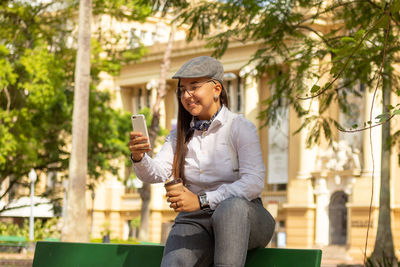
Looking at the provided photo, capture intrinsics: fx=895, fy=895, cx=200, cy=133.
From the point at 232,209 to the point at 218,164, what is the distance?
0.39m

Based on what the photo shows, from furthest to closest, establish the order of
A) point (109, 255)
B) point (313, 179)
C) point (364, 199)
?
point (313, 179)
point (364, 199)
point (109, 255)

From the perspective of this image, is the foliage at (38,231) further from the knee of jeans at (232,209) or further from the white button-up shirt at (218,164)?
the knee of jeans at (232,209)

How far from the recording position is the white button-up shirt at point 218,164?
11.8 feet

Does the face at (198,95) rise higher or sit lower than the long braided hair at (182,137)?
higher

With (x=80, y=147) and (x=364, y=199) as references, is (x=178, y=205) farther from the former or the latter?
(x=364, y=199)

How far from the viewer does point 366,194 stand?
4269cm

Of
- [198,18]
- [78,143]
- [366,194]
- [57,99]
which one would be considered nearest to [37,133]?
[57,99]

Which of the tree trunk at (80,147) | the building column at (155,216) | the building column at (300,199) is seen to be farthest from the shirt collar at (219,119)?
the building column at (155,216)

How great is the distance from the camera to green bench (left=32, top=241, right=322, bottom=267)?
362 centimetres

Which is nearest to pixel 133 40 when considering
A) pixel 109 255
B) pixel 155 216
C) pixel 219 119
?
pixel 155 216

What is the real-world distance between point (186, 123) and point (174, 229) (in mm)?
542

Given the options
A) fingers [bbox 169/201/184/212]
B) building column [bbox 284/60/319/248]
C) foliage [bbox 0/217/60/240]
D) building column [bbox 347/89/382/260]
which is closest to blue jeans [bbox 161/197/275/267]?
fingers [bbox 169/201/184/212]

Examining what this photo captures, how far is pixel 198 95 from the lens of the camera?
153 inches

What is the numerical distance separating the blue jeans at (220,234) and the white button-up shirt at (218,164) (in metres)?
0.09
